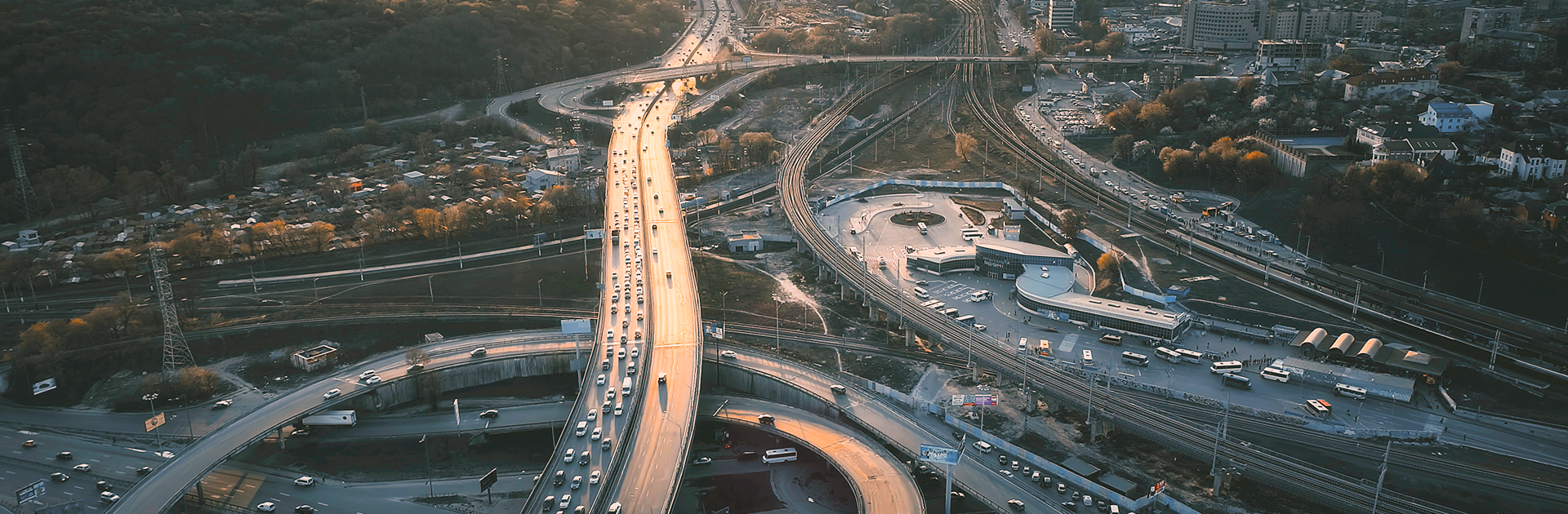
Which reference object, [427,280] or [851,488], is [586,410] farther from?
[427,280]

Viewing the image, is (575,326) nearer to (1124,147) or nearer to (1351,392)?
(1351,392)

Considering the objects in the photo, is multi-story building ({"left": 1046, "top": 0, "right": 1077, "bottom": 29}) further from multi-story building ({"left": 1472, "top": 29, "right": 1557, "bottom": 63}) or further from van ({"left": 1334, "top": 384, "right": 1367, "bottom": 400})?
van ({"left": 1334, "top": 384, "right": 1367, "bottom": 400})

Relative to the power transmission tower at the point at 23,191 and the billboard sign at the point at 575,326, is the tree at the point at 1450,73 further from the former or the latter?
the power transmission tower at the point at 23,191

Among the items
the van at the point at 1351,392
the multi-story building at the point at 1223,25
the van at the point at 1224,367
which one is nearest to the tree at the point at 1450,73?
the multi-story building at the point at 1223,25

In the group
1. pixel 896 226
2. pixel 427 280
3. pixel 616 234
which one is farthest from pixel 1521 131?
pixel 427 280

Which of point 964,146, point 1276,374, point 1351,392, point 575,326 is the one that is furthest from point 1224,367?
point 964,146
